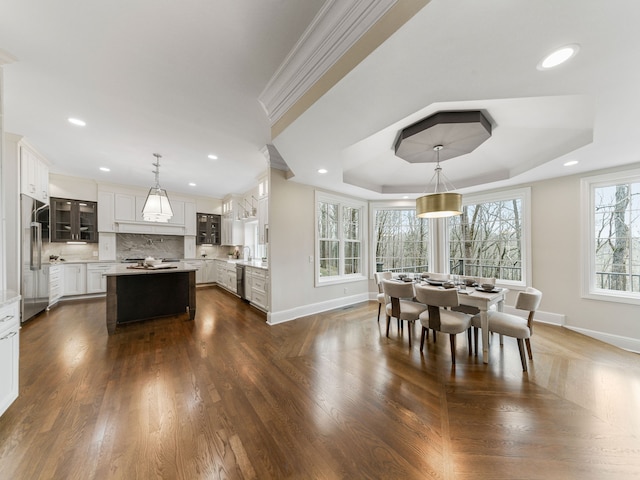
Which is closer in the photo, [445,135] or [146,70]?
[146,70]

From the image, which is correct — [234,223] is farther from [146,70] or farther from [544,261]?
[544,261]

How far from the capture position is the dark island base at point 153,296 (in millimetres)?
3738

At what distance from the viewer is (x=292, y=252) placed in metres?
4.05

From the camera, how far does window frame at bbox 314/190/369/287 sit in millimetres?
4445

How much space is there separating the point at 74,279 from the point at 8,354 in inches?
190

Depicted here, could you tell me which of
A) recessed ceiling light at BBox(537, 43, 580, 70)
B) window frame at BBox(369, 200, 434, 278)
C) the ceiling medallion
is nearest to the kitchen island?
window frame at BBox(369, 200, 434, 278)

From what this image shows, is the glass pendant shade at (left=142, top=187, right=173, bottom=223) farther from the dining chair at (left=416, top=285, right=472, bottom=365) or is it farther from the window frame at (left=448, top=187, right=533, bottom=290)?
the window frame at (left=448, top=187, right=533, bottom=290)

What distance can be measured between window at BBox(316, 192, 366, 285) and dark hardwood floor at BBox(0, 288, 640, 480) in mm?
1944

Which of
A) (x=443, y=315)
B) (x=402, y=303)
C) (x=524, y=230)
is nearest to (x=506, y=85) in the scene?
(x=443, y=315)

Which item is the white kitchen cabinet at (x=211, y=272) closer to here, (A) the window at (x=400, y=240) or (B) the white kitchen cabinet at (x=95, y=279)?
(B) the white kitchen cabinet at (x=95, y=279)

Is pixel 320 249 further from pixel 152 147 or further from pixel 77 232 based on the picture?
pixel 77 232

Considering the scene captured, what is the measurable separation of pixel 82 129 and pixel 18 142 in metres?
1.34

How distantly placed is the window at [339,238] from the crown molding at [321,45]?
2.46 meters

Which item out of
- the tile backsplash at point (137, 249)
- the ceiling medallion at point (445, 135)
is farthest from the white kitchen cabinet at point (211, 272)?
the ceiling medallion at point (445, 135)
